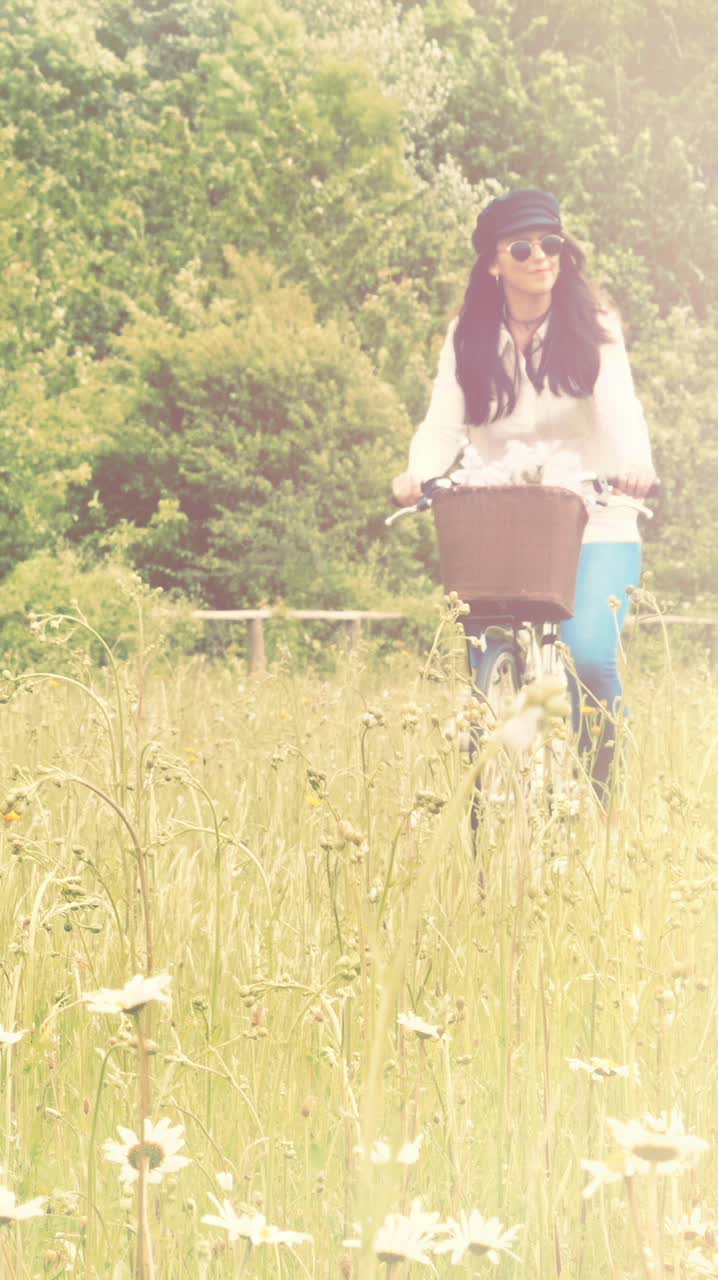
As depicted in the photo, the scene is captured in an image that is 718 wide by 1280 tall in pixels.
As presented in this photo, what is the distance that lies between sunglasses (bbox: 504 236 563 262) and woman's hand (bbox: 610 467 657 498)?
764 mm

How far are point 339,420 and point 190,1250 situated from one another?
45.4 ft

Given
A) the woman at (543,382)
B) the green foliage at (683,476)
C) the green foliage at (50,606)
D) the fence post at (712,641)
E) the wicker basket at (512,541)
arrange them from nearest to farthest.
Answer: the wicker basket at (512,541), the woman at (543,382), the green foliage at (50,606), the fence post at (712,641), the green foliage at (683,476)

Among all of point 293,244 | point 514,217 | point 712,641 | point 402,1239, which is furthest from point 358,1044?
point 293,244

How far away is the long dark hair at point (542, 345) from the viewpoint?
15.4 ft

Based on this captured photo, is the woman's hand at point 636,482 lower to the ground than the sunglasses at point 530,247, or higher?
lower

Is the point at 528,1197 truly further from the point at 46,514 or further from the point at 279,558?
the point at 279,558

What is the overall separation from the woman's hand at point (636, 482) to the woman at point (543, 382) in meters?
0.03

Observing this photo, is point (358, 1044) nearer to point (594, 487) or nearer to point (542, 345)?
point (594, 487)

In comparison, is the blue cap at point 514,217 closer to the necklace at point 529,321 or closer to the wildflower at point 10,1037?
the necklace at point 529,321

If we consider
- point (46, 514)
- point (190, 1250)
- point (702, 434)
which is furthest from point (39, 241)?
point (190, 1250)

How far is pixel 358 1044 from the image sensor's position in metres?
2.28

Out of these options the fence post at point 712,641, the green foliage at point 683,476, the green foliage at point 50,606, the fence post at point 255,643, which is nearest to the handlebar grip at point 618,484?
the green foliage at point 50,606

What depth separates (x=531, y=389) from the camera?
188 inches

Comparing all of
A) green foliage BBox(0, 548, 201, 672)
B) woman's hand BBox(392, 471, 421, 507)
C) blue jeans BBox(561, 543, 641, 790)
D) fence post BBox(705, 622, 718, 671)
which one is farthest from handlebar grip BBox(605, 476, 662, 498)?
fence post BBox(705, 622, 718, 671)
